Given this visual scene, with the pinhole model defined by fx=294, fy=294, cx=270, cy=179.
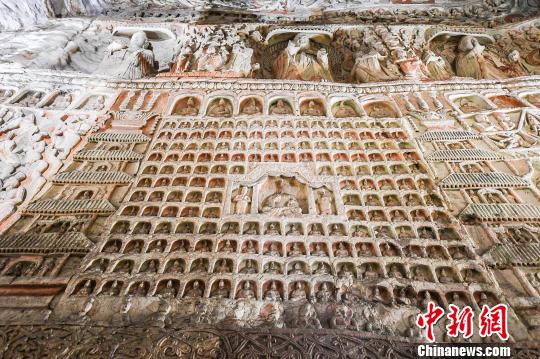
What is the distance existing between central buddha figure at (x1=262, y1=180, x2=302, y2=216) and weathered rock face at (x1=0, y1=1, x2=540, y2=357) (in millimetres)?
34

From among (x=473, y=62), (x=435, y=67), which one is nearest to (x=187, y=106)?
(x=435, y=67)

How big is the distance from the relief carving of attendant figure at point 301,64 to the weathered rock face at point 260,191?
54mm

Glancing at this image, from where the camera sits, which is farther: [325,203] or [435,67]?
[435,67]

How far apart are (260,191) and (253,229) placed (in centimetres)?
83

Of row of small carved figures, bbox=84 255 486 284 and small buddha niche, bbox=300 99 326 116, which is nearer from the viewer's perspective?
row of small carved figures, bbox=84 255 486 284

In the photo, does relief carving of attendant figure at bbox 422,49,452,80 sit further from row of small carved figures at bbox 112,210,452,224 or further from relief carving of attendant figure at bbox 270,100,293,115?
row of small carved figures at bbox 112,210,452,224

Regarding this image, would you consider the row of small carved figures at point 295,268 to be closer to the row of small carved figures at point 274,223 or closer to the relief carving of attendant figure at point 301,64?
the row of small carved figures at point 274,223

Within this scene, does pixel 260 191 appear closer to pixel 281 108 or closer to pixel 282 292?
pixel 282 292

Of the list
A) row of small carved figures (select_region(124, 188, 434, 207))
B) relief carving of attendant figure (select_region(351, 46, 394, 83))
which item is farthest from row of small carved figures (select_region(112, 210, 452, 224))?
relief carving of attendant figure (select_region(351, 46, 394, 83))

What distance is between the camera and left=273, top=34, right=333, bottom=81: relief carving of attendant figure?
7.20m

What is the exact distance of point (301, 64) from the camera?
7367 millimetres

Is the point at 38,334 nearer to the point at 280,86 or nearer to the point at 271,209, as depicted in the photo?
the point at 271,209

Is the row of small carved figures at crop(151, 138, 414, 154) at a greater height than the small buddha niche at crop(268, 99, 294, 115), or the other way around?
the small buddha niche at crop(268, 99, 294, 115)

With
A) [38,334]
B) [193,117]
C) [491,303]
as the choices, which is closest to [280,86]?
[193,117]
